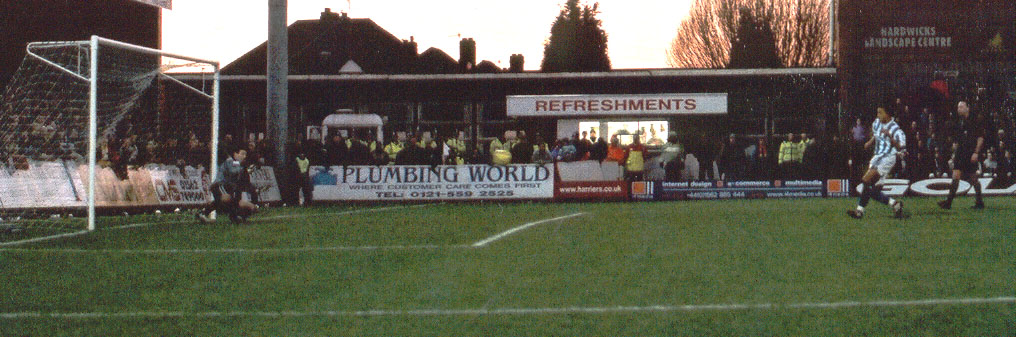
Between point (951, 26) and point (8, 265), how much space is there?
3014cm

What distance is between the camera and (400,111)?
40812 mm

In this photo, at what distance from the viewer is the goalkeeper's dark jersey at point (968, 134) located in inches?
705

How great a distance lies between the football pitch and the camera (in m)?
7.36

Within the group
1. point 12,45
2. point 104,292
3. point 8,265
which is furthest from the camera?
point 12,45

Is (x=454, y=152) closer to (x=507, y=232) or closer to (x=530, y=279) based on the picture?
(x=507, y=232)

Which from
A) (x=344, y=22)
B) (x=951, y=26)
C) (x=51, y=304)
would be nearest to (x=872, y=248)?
(x=51, y=304)

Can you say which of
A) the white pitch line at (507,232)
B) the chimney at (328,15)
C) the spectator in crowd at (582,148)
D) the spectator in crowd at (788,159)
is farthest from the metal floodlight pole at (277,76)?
the chimney at (328,15)

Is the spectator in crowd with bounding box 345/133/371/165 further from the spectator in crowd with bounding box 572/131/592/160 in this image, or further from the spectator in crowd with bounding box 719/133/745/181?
the spectator in crowd with bounding box 719/133/745/181

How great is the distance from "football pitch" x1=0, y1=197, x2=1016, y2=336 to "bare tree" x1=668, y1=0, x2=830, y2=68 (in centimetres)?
5004

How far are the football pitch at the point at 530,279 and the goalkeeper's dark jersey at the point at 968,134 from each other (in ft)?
6.74

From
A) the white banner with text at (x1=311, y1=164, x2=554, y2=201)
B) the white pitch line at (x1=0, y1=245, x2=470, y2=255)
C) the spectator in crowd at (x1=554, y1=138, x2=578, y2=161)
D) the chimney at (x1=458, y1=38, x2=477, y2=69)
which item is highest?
the chimney at (x1=458, y1=38, x2=477, y2=69)

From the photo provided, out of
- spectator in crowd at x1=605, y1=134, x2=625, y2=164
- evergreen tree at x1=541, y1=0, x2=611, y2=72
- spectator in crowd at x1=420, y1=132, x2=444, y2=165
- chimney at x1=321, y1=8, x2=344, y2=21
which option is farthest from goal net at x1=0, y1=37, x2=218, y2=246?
evergreen tree at x1=541, y1=0, x2=611, y2=72

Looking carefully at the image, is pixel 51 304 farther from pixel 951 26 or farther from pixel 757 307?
pixel 951 26

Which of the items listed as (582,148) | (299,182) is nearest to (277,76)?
(299,182)
